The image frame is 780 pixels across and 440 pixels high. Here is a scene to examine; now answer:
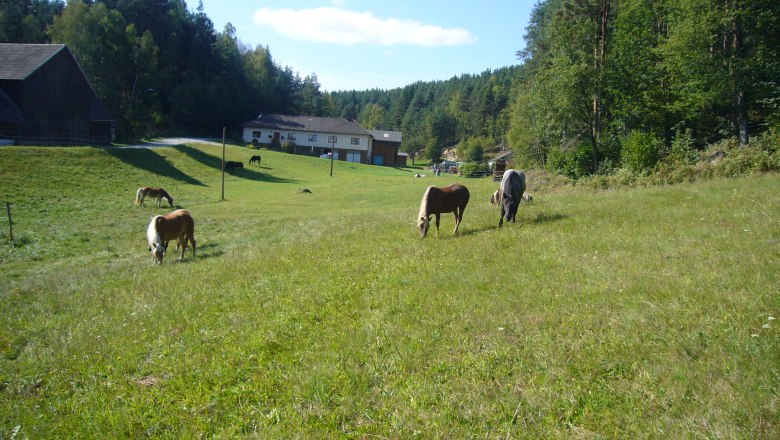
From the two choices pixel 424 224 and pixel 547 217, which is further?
pixel 547 217

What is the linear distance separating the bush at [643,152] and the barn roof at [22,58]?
1974 inches

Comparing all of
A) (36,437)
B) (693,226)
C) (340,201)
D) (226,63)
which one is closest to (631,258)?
(693,226)

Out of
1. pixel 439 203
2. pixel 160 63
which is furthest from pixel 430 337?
pixel 160 63

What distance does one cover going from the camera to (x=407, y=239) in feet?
45.4

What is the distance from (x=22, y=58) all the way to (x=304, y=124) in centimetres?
4621

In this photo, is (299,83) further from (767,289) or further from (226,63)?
(767,289)

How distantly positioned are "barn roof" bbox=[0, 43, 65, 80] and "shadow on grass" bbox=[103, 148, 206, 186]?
10.2 meters

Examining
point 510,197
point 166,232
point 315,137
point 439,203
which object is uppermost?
point 315,137

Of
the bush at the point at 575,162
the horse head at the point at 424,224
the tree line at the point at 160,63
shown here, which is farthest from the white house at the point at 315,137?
the horse head at the point at 424,224

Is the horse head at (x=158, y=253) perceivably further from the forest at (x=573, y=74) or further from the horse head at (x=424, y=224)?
the forest at (x=573, y=74)

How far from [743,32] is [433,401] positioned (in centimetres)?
2868

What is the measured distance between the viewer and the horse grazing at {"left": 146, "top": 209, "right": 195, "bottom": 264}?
14883 mm

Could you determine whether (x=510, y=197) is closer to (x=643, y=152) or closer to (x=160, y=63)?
(x=643, y=152)

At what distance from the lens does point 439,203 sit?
591 inches
